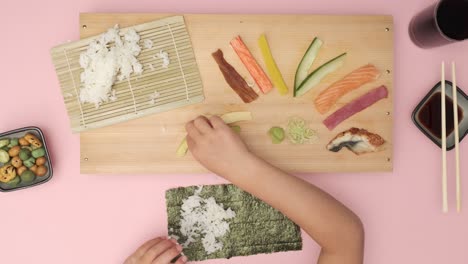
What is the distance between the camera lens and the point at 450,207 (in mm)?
1246

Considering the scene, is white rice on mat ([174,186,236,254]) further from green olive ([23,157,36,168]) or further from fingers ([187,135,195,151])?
green olive ([23,157,36,168])

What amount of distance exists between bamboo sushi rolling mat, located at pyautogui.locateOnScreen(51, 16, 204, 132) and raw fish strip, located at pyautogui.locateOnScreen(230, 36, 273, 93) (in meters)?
0.12

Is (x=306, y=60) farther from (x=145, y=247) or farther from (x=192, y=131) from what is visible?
(x=145, y=247)

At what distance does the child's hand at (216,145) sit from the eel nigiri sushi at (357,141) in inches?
9.8

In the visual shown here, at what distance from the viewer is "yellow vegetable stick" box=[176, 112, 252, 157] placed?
3.75 ft

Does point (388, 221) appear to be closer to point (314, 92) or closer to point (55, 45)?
point (314, 92)

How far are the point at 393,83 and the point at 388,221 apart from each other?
1.28 feet

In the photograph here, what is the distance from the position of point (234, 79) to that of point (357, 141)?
1.21 feet

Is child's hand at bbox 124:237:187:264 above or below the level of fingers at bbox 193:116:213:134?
below

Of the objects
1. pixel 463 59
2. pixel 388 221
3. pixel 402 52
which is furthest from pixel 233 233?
pixel 463 59

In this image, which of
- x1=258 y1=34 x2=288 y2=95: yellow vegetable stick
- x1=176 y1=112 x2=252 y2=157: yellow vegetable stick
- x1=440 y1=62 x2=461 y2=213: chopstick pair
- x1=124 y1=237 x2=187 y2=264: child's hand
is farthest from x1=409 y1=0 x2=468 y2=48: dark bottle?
x1=124 y1=237 x2=187 y2=264: child's hand

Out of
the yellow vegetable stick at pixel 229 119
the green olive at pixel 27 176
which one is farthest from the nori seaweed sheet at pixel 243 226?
the green olive at pixel 27 176

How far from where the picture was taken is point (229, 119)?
3.77 feet

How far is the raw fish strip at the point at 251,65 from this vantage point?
1.14 metres
